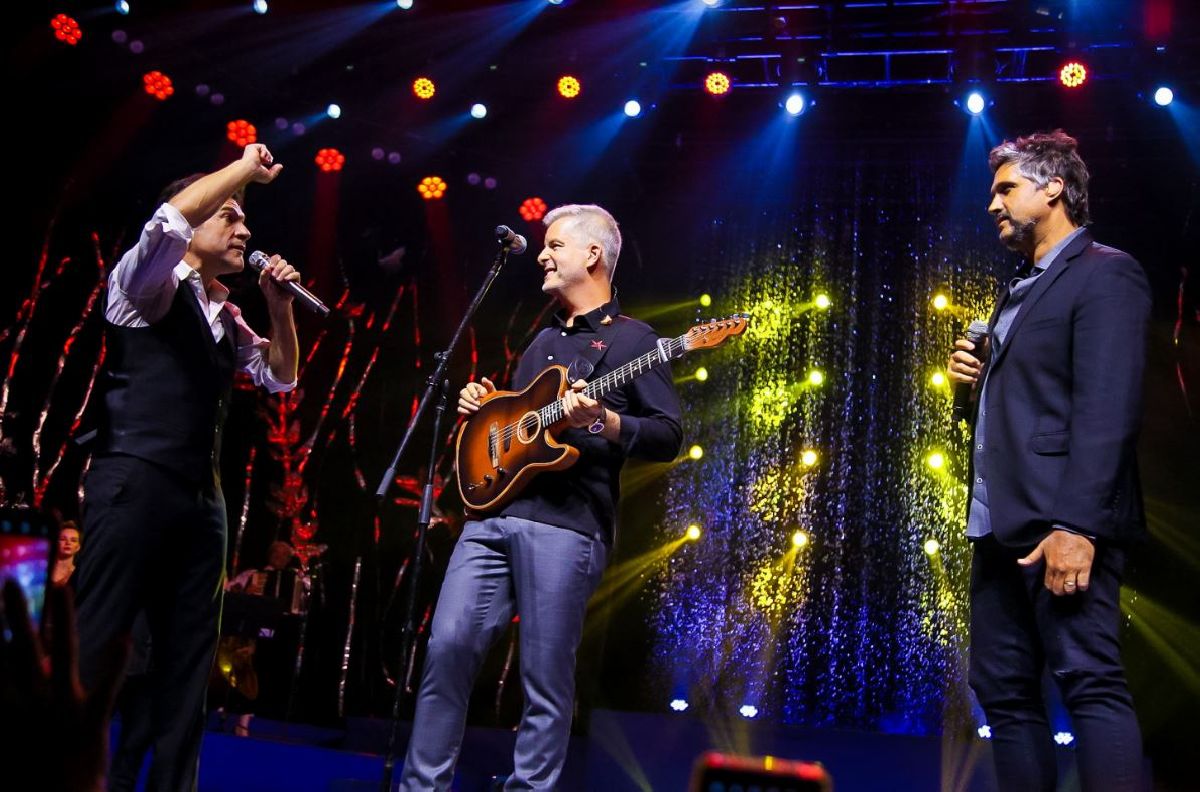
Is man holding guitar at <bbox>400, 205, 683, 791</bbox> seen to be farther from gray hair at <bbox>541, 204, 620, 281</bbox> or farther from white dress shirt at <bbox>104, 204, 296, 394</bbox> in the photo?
white dress shirt at <bbox>104, 204, 296, 394</bbox>

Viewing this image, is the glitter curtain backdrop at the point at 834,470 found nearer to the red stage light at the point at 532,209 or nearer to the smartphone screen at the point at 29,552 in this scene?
the red stage light at the point at 532,209

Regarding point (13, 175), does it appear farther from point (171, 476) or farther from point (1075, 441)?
point (1075, 441)

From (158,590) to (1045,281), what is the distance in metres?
2.52

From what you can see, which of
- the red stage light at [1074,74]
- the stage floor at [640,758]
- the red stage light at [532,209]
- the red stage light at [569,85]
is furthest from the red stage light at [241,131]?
the red stage light at [1074,74]

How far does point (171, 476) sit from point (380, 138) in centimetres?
608

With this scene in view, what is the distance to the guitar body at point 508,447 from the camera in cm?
322

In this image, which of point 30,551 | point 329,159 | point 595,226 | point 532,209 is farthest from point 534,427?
point 329,159

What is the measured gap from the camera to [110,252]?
8.14 meters

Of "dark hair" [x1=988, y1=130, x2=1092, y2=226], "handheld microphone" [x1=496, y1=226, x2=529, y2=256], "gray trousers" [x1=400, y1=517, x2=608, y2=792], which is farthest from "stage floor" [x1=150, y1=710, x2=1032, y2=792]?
"dark hair" [x1=988, y1=130, x2=1092, y2=226]

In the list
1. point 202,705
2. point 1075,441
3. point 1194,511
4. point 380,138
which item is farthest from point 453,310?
point 1075,441

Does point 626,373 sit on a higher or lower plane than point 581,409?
higher

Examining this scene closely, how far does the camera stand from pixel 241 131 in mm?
8039

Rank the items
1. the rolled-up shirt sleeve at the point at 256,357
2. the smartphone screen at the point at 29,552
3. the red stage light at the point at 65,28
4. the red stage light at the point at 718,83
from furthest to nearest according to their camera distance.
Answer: the red stage light at the point at 718,83 → the red stage light at the point at 65,28 → the rolled-up shirt sleeve at the point at 256,357 → the smartphone screen at the point at 29,552

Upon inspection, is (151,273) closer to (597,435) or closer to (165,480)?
(165,480)
